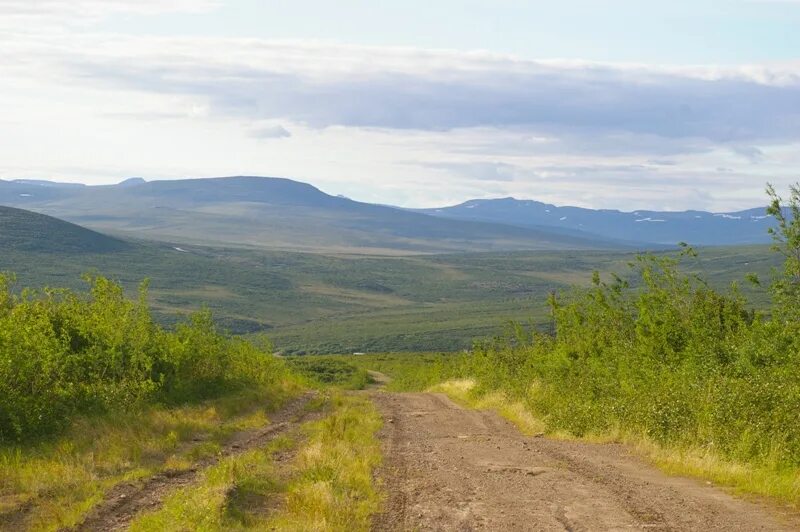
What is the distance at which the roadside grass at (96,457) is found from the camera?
1266cm

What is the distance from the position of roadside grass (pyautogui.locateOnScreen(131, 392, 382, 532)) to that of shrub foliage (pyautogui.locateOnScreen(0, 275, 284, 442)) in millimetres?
4253

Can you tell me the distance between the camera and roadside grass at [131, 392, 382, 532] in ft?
36.4

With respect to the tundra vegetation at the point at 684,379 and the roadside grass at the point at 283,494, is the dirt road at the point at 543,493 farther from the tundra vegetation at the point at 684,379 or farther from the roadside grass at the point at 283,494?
the tundra vegetation at the point at 684,379

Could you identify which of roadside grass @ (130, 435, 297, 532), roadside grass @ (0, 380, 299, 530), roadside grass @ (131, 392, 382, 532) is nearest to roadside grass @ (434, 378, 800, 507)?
roadside grass @ (131, 392, 382, 532)

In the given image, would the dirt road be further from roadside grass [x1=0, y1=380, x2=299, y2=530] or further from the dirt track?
roadside grass [x1=0, y1=380, x2=299, y2=530]

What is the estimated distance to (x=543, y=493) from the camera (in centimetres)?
1320

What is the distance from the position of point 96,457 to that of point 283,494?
14.9 ft

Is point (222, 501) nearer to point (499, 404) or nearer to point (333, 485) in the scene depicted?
point (333, 485)

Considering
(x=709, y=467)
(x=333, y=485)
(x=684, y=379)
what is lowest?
(x=333, y=485)

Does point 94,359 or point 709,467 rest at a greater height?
point 709,467

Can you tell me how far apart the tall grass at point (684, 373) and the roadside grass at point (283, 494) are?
224 inches

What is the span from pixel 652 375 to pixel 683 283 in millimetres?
6334

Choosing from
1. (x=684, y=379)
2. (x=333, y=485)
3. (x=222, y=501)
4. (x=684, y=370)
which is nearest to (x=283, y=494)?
(x=333, y=485)

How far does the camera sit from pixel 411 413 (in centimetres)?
2944
